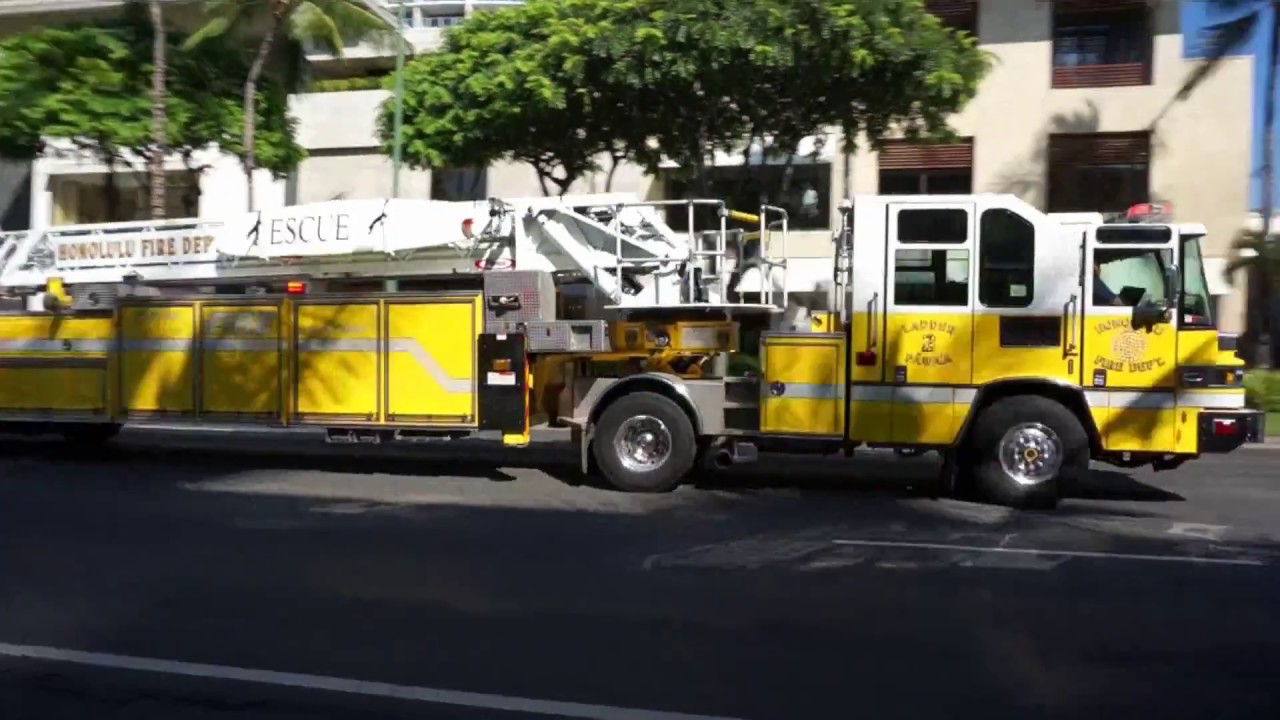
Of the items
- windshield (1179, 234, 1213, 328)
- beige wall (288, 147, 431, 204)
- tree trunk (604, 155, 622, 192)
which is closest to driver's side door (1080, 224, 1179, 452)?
windshield (1179, 234, 1213, 328)

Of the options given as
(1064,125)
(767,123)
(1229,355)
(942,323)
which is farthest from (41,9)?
(1229,355)

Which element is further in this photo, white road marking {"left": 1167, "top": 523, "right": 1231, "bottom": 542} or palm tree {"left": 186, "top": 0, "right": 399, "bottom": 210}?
palm tree {"left": 186, "top": 0, "right": 399, "bottom": 210}

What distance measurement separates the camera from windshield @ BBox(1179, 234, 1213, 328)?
10.8 meters

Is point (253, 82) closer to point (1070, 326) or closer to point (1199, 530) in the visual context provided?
point (1070, 326)

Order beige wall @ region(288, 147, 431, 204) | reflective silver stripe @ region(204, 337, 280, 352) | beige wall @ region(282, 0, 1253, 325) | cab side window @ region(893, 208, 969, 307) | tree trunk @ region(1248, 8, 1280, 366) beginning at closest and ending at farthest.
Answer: cab side window @ region(893, 208, 969, 307), reflective silver stripe @ region(204, 337, 280, 352), tree trunk @ region(1248, 8, 1280, 366), beige wall @ region(282, 0, 1253, 325), beige wall @ region(288, 147, 431, 204)

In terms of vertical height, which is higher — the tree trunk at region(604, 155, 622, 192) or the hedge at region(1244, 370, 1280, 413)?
the tree trunk at region(604, 155, 622, 192)

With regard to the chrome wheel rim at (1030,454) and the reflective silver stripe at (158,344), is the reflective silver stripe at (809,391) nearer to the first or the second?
the chrome wheel rim at (1030,454)

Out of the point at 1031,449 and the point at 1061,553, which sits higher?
the point at 1031,449

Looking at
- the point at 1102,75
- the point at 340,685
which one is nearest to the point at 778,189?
the point at 1102,75

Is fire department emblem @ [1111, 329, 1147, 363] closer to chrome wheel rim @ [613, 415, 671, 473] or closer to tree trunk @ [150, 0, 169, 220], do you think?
chrome wheel rim @ [613, 415, 671, 473]

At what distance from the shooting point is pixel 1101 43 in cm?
2572

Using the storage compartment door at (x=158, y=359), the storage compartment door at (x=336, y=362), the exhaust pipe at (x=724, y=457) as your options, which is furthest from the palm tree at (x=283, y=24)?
the exhaust pipe at (x=724, y=457)

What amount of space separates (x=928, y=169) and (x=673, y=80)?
927cm

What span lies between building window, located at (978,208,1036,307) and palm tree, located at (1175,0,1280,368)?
1248 centimetres
